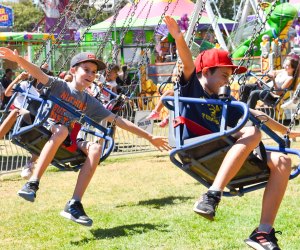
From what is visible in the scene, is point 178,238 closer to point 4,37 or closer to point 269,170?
point 269,170

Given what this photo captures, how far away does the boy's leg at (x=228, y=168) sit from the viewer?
3.96 meters

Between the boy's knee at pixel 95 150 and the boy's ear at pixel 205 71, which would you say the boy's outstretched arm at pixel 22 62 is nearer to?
the boy's knee at pixel 95 150

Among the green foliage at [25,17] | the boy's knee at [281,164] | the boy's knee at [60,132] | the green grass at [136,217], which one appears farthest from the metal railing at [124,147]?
the green foliage at [25,17]

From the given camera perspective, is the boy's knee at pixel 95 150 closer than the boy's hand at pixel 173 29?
No

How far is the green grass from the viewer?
17.9 feet

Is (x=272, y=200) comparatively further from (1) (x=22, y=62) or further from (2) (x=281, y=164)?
(1) (x=22, y=62)

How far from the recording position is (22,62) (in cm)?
532

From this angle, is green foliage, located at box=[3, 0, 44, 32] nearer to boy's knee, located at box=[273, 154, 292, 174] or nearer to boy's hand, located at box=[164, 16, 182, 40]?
boy's hand, located at box=[164, 16, 182, 40]

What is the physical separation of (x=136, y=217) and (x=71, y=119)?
52.4 inches

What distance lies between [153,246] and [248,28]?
17.0m

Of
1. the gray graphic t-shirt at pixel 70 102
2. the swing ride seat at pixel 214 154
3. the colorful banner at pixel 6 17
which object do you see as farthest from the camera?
the colorful banner at pixel 6 17

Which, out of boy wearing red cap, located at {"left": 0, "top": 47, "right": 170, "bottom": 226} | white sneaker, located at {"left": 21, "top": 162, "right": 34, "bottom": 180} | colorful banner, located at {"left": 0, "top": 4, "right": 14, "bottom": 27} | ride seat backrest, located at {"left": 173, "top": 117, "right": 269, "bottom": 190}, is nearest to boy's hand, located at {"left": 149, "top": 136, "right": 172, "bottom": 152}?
boy wearing red cap, located at {"left": 0, "top": 47, "right": 170, "bottom": 226}

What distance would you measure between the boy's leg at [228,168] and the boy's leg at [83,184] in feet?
5.43

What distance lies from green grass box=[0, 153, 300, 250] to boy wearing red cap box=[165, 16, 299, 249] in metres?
0.81
